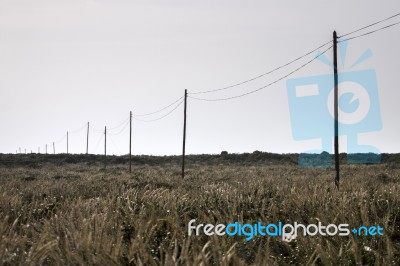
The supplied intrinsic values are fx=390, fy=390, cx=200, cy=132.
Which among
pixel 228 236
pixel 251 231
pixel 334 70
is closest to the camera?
pixel 228 236

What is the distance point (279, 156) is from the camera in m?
62.7

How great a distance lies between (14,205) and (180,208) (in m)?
3.39

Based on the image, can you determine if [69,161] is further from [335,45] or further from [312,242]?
[312,242]

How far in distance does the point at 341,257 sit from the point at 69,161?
62.2 metres

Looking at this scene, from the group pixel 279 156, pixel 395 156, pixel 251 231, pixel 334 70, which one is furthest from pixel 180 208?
pixel 395 156

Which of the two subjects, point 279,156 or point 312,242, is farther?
point 279,156

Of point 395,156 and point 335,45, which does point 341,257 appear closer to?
point 335,45

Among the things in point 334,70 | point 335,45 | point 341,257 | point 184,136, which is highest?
point 335,45

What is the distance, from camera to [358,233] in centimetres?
485

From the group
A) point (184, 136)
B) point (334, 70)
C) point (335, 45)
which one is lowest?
point (184, 136)

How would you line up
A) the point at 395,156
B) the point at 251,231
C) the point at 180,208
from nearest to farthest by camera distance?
the point at 251,231 → the point at 180,208 → the point at 395,156

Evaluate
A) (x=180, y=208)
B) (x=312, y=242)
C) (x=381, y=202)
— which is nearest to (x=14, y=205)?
(x=180, y=208)

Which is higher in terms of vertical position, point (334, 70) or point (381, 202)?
point (334, 70)

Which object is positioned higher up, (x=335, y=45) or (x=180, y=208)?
(x=335, y=45)
